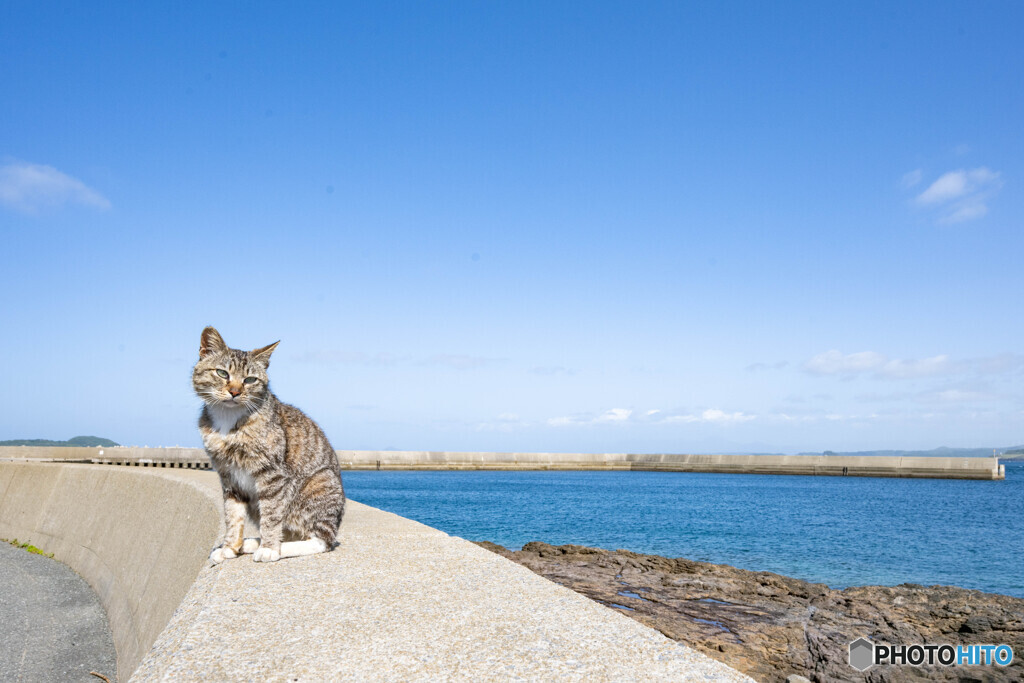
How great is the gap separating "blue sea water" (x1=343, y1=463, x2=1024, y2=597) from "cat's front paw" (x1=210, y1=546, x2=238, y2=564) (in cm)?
1542

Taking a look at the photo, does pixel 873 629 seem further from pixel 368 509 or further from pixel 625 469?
pixel 625 469

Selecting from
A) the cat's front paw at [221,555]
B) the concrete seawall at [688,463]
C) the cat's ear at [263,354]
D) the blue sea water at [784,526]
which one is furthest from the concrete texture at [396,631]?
the concrete seawall at [688,463]

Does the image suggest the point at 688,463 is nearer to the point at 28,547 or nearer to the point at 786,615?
the point at 786,615

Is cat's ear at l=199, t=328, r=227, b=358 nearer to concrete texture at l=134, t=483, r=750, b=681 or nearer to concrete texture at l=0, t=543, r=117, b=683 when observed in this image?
concrete texture at l=134, t=483, r=750, b=681

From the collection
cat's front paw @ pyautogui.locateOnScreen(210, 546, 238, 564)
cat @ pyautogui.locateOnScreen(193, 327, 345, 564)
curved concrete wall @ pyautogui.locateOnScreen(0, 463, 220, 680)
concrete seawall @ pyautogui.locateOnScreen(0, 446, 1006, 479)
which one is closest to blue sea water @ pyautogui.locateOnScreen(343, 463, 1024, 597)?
concrete seawall @ pyautogui.locateOnScreen(0, 446, 1006, 479)

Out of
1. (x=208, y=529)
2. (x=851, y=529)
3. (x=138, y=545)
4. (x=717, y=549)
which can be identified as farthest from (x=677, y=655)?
(x=851, y=529)

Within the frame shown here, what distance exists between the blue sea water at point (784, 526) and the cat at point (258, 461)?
15.0 meters

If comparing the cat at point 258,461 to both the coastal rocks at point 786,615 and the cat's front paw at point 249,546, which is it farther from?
the coastal rocks at point 786,615

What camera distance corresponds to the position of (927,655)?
821cm

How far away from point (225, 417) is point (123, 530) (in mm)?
6393

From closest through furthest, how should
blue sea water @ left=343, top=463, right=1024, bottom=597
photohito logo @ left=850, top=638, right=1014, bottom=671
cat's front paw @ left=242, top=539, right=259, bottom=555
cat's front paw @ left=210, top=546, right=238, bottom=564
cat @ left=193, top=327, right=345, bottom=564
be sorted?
1. cat @ left=193, top=327, right=345, bottom=564
2. cat's front paw @ left=210, top=546, right=238, bottom=564
3. cat's front paw @ left=242, top=539, right=259, bottom=555
4. photohito logo @ left=850, top=638, right=1014, bottom=671
5. blue sea water @ left=343, top=463, right=1024, bottom=597

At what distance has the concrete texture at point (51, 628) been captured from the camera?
6570 mm

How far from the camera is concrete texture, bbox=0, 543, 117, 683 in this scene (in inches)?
259

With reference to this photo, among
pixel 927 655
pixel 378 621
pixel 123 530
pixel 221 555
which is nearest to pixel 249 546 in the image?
pixel 221 555
